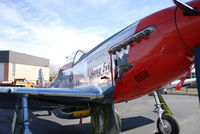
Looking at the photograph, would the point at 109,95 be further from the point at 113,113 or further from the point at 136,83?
the point at 113,113

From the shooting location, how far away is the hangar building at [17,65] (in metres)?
31.2

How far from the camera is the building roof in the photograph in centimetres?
3145

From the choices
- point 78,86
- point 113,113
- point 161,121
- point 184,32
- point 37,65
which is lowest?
point 161,121

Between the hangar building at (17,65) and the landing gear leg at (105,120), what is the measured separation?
2745cm

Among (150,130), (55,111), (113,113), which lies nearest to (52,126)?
(55,111)

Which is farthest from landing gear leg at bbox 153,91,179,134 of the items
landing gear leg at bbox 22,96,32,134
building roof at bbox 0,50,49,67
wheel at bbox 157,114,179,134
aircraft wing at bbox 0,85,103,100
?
building roof at bbox 0,50,49,67

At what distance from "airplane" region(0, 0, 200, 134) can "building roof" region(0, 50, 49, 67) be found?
3186cm

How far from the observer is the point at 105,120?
419cm

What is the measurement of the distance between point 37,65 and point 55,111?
3637cm

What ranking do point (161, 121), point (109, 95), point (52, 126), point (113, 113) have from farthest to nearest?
point (52, 126) < point (161, 121) < point (113, 113) < point (109, 95)

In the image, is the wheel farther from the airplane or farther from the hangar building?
the hangar building

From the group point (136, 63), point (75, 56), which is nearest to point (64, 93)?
point (136, 63)

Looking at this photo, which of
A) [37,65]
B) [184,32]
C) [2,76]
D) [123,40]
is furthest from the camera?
[37,65]

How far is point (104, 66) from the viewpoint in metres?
3.39
